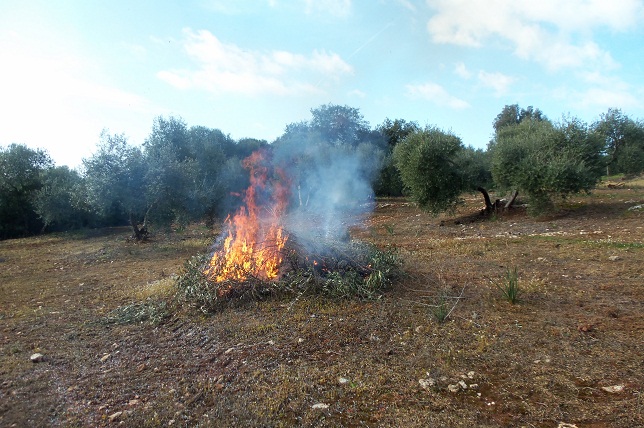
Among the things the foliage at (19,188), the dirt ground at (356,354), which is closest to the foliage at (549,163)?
the dirt ground at (356,354)

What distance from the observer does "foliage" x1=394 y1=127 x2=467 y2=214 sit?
60.0ft

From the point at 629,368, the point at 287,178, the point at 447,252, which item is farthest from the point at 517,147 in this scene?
the point at 629,368

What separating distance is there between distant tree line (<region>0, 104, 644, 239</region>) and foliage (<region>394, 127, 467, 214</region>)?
Result: 0.05 m

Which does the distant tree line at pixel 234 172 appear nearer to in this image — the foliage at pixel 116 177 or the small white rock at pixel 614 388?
the foliage at pixel 116 177

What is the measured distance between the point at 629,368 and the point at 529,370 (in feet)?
3.30

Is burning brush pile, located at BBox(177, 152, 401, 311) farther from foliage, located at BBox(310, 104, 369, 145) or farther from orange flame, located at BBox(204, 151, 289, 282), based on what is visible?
foliage, located at BBox(310, 104, 369, 145)

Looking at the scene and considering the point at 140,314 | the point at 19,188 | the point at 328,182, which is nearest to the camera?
the point at 140,314

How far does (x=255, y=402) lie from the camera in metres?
3.69

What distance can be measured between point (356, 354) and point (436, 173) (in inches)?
598

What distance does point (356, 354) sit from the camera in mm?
4547

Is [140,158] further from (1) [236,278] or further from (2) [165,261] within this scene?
(1) [236,278]

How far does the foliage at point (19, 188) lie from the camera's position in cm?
2283

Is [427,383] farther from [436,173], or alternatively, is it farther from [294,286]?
[436,173]

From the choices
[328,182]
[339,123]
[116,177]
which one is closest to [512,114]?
[339,123]
